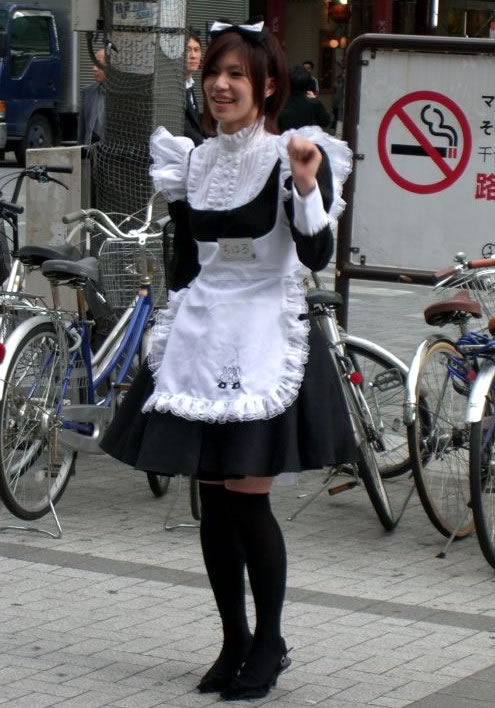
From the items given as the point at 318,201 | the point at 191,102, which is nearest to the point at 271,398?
the point at 318,201

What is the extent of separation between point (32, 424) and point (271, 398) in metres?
2.13

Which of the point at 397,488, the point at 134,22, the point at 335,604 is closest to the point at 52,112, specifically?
the point at 134,22

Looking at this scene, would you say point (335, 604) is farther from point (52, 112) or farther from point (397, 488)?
point (52, 112)

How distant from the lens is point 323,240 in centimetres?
385

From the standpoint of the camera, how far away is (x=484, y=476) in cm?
545

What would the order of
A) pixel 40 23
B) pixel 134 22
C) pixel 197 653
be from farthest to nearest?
pixel 40 23, pixel 134 22, pixel 197 653

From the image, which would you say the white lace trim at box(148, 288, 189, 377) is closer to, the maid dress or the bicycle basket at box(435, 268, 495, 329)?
the maid dress

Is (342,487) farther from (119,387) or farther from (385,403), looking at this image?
(119,387)

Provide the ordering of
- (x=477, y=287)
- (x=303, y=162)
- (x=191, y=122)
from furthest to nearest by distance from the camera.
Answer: (x=191, y=122)
(x=477, y=287)
(x=303, y=162)

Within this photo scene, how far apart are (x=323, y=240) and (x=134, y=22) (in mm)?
4206

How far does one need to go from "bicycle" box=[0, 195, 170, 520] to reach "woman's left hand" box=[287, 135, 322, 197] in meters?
2.15

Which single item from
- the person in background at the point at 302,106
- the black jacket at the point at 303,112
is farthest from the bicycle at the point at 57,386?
the person in background at the point at 302,106

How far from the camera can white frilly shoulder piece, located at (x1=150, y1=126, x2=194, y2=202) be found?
4195mm

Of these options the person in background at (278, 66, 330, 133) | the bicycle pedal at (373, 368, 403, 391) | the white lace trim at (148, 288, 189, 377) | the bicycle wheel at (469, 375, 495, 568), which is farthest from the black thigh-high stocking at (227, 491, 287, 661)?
the person in background at (278, 66, 330, 133)
